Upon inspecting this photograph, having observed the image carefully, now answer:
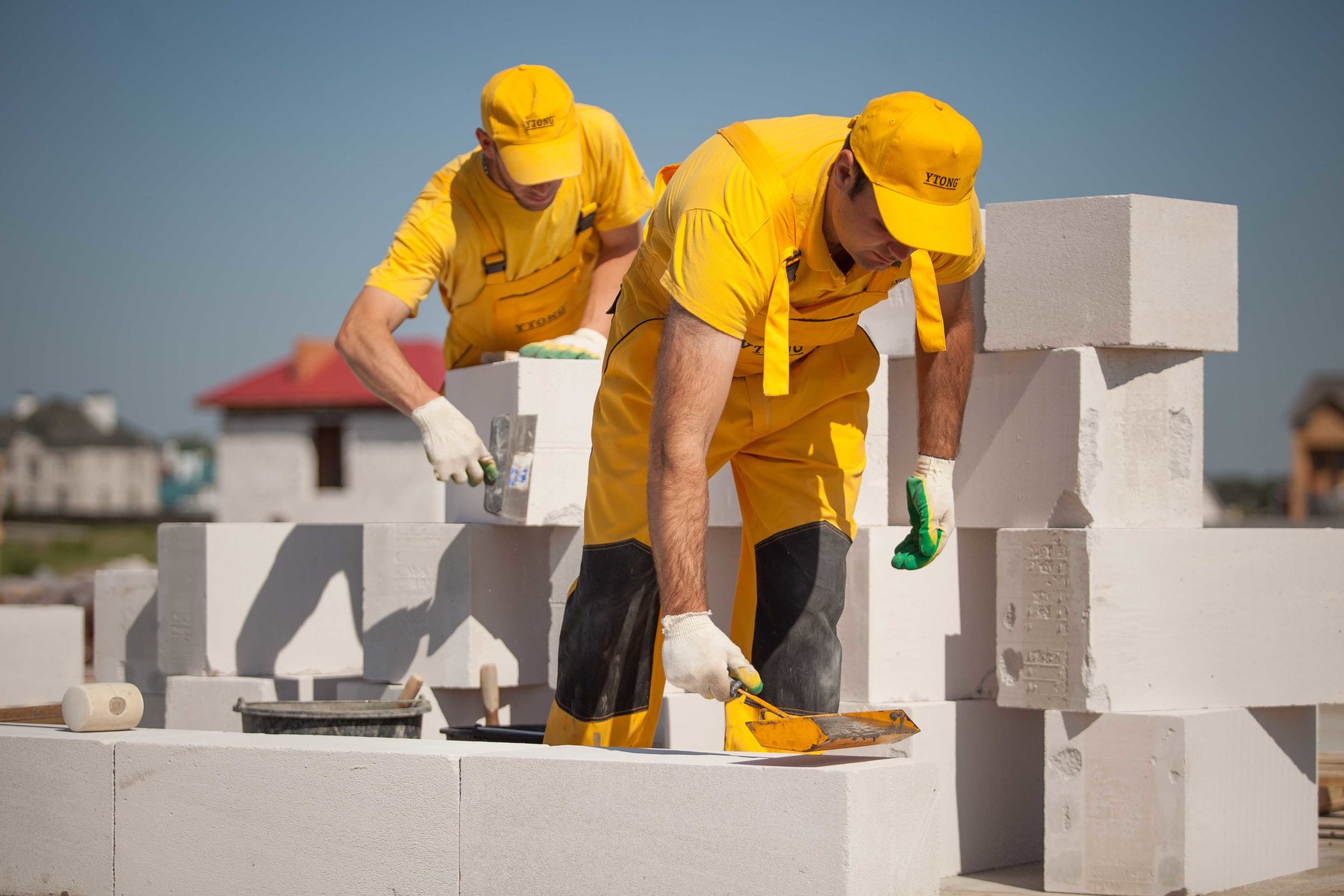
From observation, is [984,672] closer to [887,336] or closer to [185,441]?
[887,336]

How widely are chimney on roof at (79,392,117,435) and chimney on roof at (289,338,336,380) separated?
41172 mm

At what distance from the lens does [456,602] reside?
4.89 meters

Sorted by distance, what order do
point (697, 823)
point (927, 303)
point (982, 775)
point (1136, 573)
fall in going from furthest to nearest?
point (982, 775) → point (1136, 573) → point (927, 303) → point (697, 823)

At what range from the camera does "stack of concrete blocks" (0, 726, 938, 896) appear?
2664 mm

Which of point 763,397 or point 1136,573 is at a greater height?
point 763,397

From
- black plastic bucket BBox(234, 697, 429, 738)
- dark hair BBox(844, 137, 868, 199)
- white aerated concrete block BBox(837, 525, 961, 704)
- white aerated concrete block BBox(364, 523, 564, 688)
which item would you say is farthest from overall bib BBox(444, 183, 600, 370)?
dark hair BBox(844, 137, 868, 199)

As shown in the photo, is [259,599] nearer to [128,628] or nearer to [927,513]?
[128,628]

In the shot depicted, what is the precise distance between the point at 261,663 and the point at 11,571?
32.2 metres

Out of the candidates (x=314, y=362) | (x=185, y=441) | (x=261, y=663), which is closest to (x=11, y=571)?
(x=314, y=362)

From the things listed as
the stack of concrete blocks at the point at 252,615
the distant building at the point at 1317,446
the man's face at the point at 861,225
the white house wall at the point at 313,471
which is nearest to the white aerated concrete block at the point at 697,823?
the man's face at the point at 861,225

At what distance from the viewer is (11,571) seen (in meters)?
34.4

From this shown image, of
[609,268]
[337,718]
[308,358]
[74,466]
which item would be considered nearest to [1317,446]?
[308,358]

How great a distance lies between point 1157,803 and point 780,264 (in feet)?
5.92

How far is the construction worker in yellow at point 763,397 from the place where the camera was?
2990 millimetres
